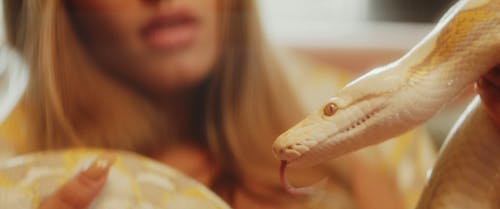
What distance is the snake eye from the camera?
91 centimetres

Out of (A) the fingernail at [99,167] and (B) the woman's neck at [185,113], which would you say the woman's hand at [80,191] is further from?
(B) the woman's neck at [185,113]

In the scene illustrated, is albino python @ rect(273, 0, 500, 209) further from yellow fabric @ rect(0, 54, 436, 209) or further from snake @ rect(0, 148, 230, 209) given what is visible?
yellow fabric @ rect(0, 54, 436, 209)

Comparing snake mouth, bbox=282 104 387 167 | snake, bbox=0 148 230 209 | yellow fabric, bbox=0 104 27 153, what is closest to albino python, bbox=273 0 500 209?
snake mouth, bbox=282 104 387 167

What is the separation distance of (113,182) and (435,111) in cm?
52

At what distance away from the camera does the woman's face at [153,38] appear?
1285 millimetres

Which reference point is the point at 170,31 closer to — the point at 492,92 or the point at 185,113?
the point at 185,113

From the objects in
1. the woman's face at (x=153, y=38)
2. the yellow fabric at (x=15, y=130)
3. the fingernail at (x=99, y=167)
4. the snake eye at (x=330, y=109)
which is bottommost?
the fingernail at (x=99, y=167)

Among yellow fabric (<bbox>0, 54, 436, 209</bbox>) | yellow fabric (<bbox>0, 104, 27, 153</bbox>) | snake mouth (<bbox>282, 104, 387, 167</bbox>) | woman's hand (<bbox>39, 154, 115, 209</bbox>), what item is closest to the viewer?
snake mouth (<bbox>282, 104, 387, 167</bbox>)

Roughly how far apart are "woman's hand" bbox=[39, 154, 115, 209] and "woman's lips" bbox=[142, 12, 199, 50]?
0.84ft

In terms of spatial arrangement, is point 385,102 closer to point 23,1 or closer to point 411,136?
point 411,136

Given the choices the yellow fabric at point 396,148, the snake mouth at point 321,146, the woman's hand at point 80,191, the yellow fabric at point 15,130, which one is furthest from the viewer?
the yellow fabric at point 396,148

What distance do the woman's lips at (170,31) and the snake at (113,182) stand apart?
199mm

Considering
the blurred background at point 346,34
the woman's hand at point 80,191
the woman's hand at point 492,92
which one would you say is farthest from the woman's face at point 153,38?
the woman's hand at point 492,92

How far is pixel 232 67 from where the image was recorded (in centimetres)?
133
